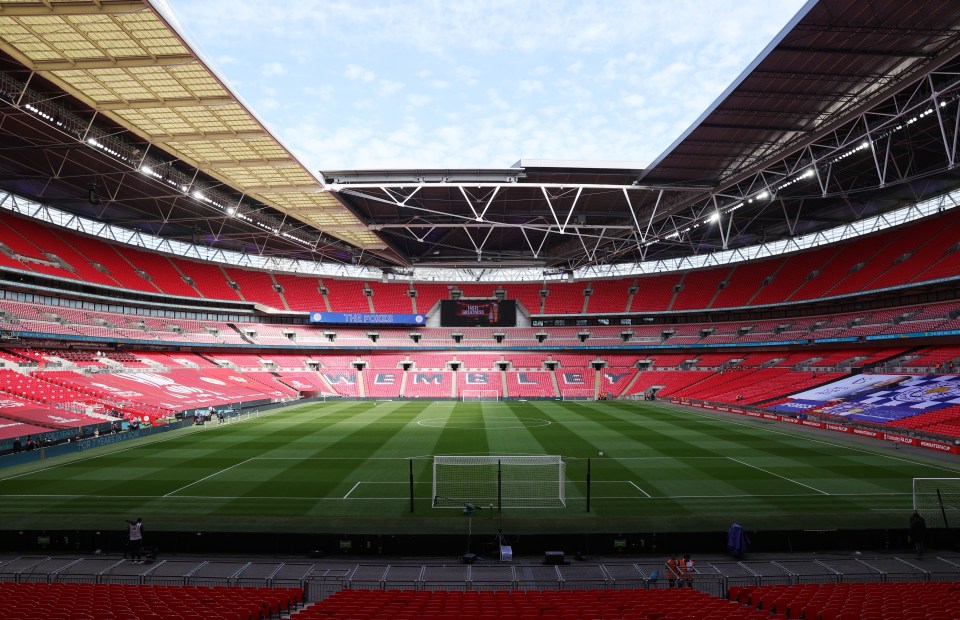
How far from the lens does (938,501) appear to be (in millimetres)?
15672

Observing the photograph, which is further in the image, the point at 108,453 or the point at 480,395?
the point at 480,395

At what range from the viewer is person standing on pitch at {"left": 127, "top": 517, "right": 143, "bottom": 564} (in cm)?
1230

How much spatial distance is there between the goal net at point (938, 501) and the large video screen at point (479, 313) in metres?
45.0

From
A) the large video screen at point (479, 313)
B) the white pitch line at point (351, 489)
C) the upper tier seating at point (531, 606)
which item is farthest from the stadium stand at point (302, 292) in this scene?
the upper tier seating at point (531, 606)

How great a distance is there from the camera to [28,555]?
1273 centimetres

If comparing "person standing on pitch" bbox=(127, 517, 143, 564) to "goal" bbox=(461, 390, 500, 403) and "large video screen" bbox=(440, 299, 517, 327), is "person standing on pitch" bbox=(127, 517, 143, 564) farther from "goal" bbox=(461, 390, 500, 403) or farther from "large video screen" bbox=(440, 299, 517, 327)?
"large video screen" bbox=(440, 299, 517, 327)

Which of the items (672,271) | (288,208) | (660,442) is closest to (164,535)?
(660,442)

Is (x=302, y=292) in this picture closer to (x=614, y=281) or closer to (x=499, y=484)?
(x=614, y=281)

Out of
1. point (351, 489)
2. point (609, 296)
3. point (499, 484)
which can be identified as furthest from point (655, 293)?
point (499, 484)

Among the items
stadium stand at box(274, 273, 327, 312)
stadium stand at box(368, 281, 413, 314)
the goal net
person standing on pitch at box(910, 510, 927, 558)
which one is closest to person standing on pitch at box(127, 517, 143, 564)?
person standing on pitch at box(910, 510, 927, 558)

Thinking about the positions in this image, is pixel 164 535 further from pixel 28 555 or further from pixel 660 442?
pixel 660 442

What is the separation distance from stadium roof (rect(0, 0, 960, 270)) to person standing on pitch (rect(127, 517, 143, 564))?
1586 centimetres

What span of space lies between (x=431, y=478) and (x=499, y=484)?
224 inches

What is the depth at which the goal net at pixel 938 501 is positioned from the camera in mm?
14156
